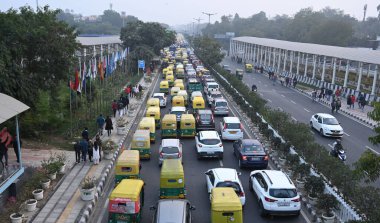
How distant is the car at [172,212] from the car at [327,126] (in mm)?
16250

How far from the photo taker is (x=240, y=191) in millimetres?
14062

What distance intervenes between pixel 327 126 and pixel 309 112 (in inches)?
330

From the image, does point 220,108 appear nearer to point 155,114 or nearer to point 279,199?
point 155,114

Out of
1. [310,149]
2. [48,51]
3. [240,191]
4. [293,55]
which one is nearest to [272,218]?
[240,191]

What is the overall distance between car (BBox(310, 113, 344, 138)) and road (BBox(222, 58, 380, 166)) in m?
0.38

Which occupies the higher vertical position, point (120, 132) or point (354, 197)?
point (354, 197)

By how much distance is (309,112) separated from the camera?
34031mm

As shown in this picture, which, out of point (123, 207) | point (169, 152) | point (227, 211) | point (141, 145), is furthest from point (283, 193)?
point (141, 145)

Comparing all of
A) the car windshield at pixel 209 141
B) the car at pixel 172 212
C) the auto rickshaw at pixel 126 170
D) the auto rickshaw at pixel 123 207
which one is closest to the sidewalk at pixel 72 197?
the auto rickshaw at pixel 126 170

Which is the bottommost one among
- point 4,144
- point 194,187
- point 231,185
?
point 194,187

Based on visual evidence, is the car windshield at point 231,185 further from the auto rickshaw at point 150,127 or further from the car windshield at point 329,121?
the car windshield at point 329,121

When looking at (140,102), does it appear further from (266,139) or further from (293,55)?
(293,55)

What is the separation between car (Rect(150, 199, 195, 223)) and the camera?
1105 centimetres

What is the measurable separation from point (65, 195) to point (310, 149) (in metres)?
10.3
